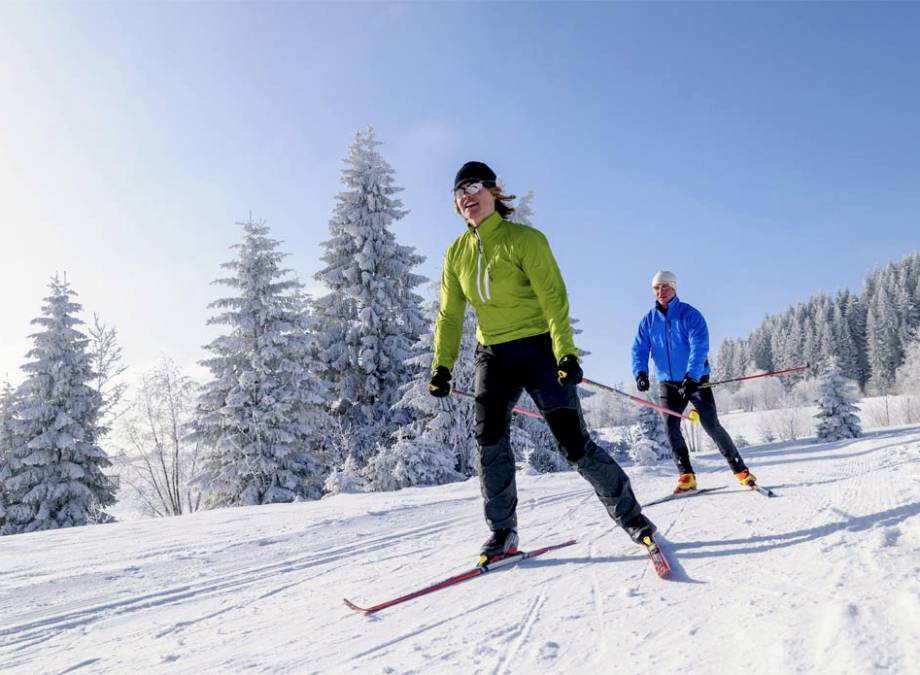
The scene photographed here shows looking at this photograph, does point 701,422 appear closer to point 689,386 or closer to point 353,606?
point 689,386

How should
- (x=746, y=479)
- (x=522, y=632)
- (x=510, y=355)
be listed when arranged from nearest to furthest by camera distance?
(x=522, y=632)
(x=510, y=355)
(x=746, y=479)

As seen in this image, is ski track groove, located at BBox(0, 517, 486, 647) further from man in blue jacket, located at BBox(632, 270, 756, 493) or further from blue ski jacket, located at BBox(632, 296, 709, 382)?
blue ski jacket, located at BBox(632, 296, 709, 382)

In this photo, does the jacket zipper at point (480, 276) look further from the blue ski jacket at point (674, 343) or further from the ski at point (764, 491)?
the ski at point (764, 491)

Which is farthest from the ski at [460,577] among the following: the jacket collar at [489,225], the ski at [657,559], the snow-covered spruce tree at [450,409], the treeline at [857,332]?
the treeline at [857,332]

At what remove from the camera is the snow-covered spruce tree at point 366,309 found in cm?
1714

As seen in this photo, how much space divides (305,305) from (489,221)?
663 inches

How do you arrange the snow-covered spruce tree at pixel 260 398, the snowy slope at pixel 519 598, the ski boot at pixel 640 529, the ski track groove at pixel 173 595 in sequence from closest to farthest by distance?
the snowy slope at pixel 519 598
the ski track groove at pixel 173 595
the ski boot at pixel 640 529
the snow-covered spruce tree at pixel 260 398

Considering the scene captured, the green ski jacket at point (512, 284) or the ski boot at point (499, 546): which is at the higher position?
the green ski jacket at point (512, 284)

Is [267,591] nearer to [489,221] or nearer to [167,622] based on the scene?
[167,622]

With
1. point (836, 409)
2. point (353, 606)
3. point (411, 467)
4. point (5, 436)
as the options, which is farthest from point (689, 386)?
point (836, 409)

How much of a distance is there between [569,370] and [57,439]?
20.6 metres

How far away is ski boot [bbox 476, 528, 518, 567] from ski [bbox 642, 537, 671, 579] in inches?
28.2

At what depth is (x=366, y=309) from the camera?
56.5 ft

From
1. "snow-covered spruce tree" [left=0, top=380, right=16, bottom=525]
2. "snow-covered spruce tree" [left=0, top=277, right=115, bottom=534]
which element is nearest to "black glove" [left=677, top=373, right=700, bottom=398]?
"snow-covered spruce tree" [left=0, top=277, right=115, bottom=534]
